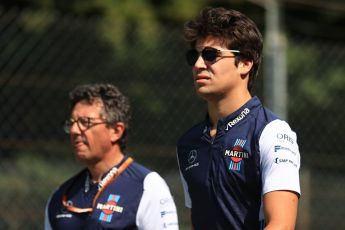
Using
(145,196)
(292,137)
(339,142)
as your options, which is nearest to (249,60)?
(292,137)

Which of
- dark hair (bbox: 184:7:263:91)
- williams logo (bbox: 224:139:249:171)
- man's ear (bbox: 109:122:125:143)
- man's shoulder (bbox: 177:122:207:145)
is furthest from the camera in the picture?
man's ear (bbox: 109:122:125:143)

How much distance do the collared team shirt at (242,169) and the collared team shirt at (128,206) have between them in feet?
3.31

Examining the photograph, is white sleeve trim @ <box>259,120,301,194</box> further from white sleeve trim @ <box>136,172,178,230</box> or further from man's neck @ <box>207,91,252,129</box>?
white sleeve trim @ <box>136,172,178,230</box>

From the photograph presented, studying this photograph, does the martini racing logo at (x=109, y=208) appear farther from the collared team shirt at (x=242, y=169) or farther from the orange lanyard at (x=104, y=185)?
the collared team shirt at (x=242, y=169)

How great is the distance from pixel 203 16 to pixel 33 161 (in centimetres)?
278

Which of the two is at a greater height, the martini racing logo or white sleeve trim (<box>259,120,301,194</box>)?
white sleeve trim (<box>259,120,301,194</box>)

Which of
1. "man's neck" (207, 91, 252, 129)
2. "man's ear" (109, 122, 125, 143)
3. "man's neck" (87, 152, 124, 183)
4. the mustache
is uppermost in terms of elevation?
"man's neck" (207, 91, 252, 129)

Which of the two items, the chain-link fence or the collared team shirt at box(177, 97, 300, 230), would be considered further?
the chain-link fence

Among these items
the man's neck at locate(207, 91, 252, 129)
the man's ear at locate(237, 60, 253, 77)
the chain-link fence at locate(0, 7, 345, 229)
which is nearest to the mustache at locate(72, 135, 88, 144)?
the chain-link fence at locate(0, 7, 345, 229)

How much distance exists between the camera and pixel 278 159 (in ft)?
12.8

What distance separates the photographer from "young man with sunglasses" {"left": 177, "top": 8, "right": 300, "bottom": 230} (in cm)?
391

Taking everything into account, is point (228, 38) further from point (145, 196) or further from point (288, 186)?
point (145, 196)

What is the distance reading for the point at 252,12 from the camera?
27.6 feet

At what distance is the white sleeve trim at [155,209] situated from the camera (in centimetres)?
526
